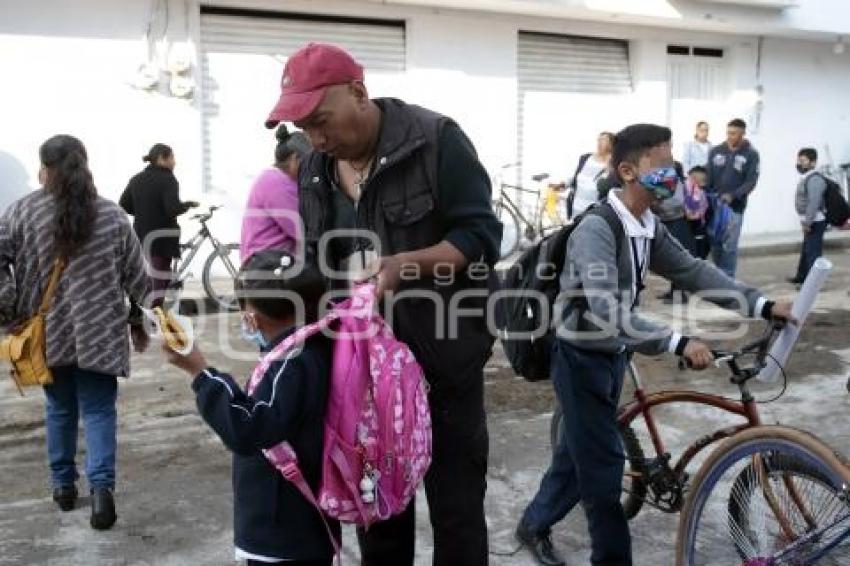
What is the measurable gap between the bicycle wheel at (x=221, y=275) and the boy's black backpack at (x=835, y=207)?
696cm

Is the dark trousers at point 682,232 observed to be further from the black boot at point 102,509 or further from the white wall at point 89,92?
the black boot at point 102,509

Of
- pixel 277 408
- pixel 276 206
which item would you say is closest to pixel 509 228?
pixel 276 206

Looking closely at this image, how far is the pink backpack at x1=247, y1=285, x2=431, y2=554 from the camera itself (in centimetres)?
233

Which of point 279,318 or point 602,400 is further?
point 602,400

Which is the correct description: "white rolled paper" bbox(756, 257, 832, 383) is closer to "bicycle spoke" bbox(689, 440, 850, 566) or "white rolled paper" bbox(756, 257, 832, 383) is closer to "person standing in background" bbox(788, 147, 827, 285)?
"bicycle spoke" bbox(689, 440, 850, 566)

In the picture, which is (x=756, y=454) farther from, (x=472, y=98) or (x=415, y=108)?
(x=472, y=98)

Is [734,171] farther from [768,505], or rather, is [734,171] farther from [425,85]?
[768,505]

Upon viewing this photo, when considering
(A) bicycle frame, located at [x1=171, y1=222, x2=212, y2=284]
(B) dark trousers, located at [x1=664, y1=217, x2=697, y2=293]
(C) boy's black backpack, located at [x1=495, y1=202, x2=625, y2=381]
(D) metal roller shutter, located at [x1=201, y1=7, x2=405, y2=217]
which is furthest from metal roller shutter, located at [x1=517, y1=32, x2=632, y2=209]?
(C) boy's black backpack, located at [x1=495, y1=202, x2=625, y2=381]

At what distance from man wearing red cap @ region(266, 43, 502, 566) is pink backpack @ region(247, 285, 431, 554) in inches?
8.2

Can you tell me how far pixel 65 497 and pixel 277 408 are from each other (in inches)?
105

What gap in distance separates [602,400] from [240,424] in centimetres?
154

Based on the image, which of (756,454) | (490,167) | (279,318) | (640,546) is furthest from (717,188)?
(279,318)

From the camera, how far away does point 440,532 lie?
2.80 metres

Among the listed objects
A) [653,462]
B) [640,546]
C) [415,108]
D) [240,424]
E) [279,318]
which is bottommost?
[640,546]
